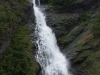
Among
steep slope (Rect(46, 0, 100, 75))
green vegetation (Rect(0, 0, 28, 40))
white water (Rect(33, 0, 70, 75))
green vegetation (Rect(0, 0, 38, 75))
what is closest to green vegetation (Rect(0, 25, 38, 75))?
green vegetation (Rect(0, 0, 38, 75))

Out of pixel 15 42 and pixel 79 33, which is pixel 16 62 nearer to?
pixel 15 42

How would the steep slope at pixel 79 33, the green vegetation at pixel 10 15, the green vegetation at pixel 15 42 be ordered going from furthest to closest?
the steep slope at pixel 79 33, the green vegetation at pixel 10 15, the green vegetation at pixel 15 42

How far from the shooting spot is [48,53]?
31531 mm

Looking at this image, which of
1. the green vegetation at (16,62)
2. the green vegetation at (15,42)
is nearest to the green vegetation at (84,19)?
the green vegetation at (15,42)

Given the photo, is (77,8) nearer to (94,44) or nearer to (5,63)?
(94,44)

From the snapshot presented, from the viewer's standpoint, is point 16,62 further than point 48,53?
No

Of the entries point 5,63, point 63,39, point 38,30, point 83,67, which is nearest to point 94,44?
point 83,67

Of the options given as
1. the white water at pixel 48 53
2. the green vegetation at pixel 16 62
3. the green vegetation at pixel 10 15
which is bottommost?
the white water at pixel 48 53

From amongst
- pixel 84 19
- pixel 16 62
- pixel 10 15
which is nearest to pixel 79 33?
pixel 84 19

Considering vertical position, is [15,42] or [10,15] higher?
[10,15]

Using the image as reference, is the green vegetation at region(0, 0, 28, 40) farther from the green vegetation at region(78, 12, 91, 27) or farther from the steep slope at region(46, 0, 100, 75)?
the green vegetation at region(78, 12, 91, 27)

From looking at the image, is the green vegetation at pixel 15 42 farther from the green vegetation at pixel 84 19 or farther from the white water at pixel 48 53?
the green vegetation at pixel 84 19

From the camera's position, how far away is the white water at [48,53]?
29.0 metres

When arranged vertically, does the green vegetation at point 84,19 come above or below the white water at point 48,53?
above
